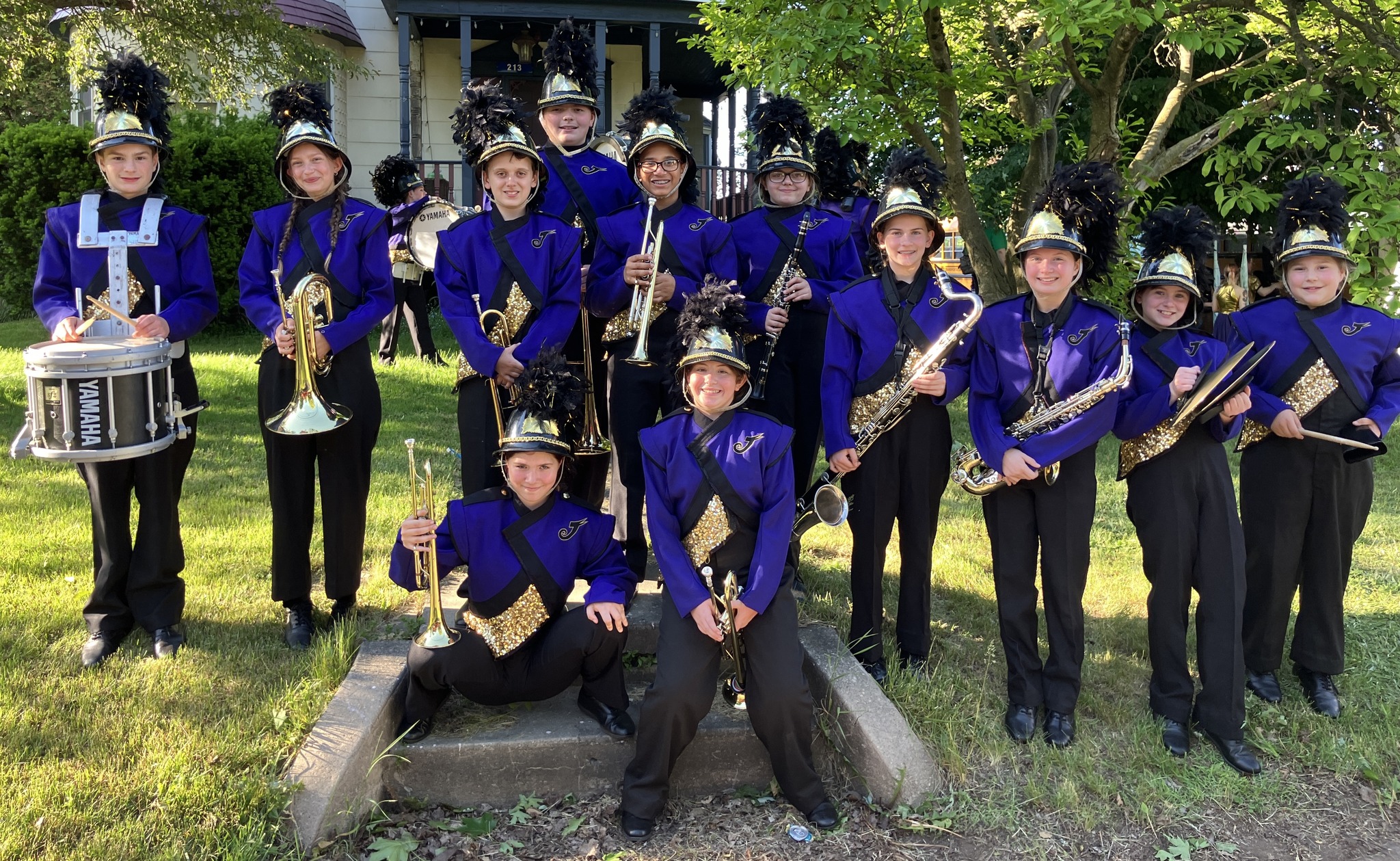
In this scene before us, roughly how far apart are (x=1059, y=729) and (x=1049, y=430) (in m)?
1.22

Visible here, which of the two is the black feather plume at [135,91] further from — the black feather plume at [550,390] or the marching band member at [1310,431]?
the marching band member at [1310,431]

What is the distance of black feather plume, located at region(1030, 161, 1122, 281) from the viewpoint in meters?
4.22

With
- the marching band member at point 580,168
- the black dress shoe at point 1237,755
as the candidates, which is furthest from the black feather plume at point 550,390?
the black dress shoe at point 1237,755

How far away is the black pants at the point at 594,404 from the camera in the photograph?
16.0 feet

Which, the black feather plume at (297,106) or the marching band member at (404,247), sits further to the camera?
the marching band member at (404,247)

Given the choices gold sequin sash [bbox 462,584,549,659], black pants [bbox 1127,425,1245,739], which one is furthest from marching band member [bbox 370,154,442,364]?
A: black pants [bbox 1127,425,1245,739]

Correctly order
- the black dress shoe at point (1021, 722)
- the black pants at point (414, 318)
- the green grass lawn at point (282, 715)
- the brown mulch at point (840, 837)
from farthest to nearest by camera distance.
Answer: the black pants at point (414, 318) < the black dress shoe at point (1021, 722) < the brown mulch at point (840, 837) < the green grass lawn at point (282, 715)

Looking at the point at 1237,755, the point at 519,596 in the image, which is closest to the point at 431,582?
the point at 519,596

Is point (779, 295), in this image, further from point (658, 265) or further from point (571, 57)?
point (571, 57)

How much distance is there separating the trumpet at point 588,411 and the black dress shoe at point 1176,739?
266 cm

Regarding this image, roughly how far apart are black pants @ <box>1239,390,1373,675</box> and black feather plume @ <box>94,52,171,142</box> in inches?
200

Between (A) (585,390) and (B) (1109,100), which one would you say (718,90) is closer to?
(B) (1109,100)

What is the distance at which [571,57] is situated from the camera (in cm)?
522

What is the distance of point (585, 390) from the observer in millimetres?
4668
